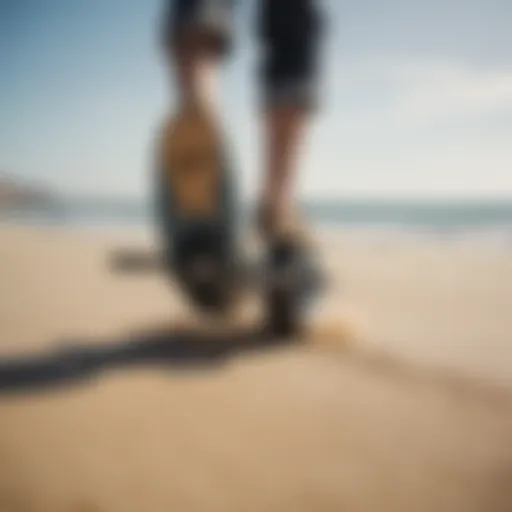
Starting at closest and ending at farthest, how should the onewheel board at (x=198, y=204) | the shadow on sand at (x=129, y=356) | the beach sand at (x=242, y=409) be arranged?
1. the beach sand at (x=242, y=409)
2. the shadow on sand at (x=129, y=356)
3. the onewheel board at (x=198, y=204)

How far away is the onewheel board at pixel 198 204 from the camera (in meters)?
0.98

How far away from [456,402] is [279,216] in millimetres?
460

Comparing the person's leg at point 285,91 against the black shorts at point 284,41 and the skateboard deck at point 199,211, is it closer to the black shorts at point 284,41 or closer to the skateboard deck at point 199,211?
the black shorts at point 284,41

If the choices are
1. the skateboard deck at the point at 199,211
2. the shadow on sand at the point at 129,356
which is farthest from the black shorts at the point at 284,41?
the shadow on sand at the point at 129,356

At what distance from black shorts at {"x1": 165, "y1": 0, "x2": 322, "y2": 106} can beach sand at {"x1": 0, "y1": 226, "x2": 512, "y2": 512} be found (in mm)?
490

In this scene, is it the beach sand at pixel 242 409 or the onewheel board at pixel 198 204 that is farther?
the onewheel board at pixel 198 204

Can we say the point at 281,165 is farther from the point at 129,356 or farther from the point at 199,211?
the point at 129,356

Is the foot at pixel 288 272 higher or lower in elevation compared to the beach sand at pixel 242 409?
higher

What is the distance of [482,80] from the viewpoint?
1.02 metres

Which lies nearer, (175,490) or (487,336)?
(175,490)

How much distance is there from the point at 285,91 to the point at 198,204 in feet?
0.91

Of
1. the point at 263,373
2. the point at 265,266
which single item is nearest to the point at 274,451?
the point at 263,373

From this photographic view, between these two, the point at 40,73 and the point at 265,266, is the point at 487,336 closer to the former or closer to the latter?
the point at 265,266

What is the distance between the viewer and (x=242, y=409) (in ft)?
2.53
